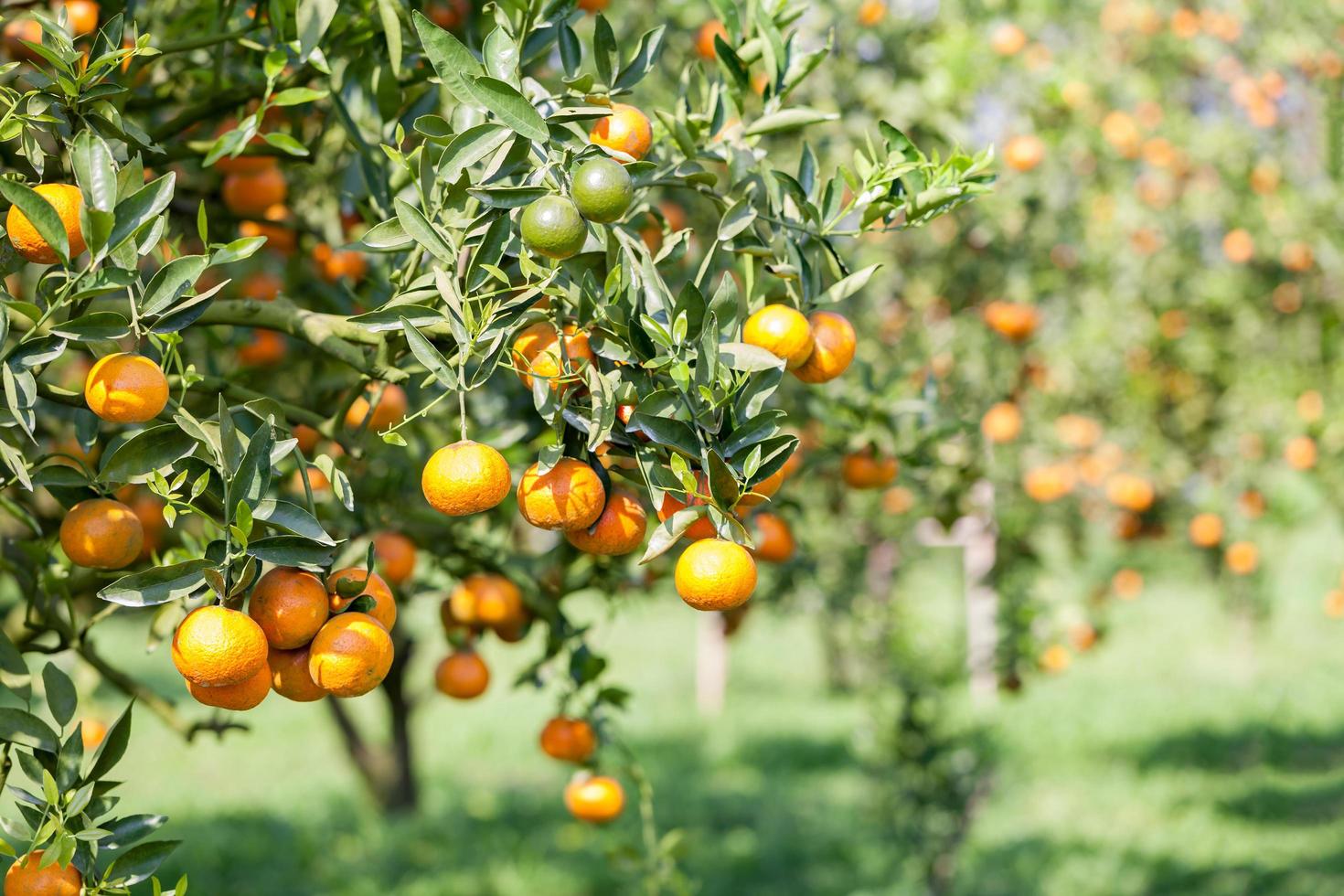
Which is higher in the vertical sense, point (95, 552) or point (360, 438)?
point (360, 438)

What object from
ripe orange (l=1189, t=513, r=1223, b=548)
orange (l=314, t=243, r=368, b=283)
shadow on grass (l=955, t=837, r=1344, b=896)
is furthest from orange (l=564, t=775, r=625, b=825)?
ripe orange (l=1189, t=513, r=1223, b=548)

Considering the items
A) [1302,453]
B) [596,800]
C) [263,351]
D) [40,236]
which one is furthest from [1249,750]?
[40,236]

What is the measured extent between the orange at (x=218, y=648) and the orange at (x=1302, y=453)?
505cm

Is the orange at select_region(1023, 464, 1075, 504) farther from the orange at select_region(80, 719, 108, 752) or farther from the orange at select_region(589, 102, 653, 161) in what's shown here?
the orange at select_region(589, 102, 653, 161)

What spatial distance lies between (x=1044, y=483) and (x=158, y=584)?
364 centimetres

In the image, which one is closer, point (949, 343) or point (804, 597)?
point (949, 343)

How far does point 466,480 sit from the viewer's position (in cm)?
105

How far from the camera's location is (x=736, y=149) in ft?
4.01

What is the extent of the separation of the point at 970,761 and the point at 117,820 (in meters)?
2.81

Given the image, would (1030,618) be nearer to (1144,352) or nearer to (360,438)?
(360,438)

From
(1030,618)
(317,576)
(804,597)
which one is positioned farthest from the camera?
(804,597)

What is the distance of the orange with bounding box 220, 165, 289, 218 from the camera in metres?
1.73

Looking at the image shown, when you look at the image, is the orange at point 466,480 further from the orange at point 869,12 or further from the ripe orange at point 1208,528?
the ripe orange at point 1208,528

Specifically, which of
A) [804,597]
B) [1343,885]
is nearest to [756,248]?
[804,597]
